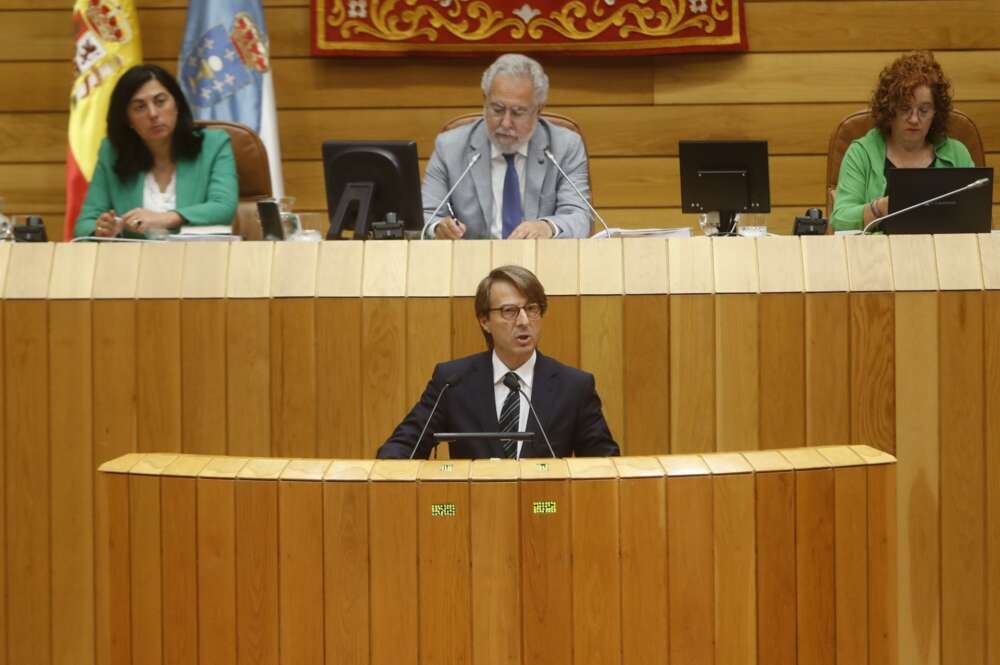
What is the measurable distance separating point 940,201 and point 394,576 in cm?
222

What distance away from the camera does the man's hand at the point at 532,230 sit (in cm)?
410

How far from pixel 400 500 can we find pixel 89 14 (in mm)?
3887

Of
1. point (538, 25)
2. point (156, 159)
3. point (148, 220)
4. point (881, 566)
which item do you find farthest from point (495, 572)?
point (538, 25)

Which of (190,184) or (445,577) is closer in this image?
(445,577)

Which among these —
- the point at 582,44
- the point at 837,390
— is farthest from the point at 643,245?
→ the point at 582,44

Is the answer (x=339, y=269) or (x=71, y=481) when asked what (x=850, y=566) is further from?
(x=71, y=481)

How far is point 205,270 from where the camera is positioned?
3.92 metres

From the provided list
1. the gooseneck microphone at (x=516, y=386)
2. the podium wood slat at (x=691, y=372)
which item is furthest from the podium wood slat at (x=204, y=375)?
the podium wood slat at (x=691, y=372)

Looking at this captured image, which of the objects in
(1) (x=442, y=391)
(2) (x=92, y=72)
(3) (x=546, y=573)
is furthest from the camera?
(2) (x=92, y=72)

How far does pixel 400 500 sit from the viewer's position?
2.53 m

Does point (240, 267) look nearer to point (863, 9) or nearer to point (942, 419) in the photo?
point (942, 419)

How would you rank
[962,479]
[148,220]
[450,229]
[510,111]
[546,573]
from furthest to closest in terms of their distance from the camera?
1. [510,111]
2. [148,220]
3. [450,229]
4. [962,479]
5. [546,573]

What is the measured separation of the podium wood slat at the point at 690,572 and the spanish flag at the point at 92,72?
3.79 meters

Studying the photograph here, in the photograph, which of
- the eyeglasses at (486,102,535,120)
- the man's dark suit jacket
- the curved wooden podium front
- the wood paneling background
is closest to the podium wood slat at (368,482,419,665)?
the curved wooden podium front
